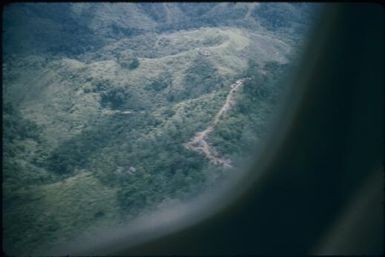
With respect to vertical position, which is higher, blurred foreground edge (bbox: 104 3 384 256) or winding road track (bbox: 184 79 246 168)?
winding road track (bbox: 184 79 246 168)

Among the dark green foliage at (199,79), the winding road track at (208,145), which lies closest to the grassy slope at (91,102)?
the dark green foliage at (199,79)

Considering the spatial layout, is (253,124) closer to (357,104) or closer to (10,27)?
(357,104)

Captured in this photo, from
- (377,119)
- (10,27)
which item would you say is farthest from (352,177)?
(10,27)

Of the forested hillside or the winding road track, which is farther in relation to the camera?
the winding road track

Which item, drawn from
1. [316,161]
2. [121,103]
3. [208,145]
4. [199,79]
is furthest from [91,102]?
[316,161]

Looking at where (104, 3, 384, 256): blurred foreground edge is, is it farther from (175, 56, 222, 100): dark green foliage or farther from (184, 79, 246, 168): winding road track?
(175, 56, 222, 100): dark green foliage

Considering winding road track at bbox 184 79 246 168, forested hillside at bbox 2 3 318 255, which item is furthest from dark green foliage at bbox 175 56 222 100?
winding road track at bbox 184 79 246 168

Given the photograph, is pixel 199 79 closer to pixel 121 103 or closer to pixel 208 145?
pixel 121 103
